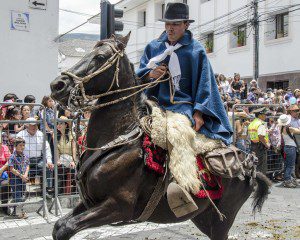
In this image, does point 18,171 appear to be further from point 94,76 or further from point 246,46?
point 246,46

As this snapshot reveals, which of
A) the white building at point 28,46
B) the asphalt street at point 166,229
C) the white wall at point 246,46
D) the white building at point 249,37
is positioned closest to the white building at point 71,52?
the white wall at point 246,46

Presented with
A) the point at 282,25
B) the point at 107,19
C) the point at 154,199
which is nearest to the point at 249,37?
the point at 282,25

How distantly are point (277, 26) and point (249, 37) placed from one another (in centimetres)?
166

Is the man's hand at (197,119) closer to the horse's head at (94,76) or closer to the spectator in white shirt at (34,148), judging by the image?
the horse's head at (94,76)

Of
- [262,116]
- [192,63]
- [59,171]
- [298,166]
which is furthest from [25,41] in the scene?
[192,63]

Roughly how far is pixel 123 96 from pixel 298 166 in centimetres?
903

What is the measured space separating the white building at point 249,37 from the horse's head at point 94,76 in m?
18.2

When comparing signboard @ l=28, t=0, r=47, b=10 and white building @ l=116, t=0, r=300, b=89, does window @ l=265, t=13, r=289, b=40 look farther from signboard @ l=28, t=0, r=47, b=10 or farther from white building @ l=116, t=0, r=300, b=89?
signboard @ l=28, t=0, r=47, b=10

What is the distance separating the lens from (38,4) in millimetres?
13445

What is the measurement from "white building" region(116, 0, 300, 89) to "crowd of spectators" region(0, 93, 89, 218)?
15.4 m

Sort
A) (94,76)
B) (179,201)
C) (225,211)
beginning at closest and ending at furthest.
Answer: (94,76) → (179,201) → (225,211)

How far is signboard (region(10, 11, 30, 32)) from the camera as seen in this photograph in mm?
12956

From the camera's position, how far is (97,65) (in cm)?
366

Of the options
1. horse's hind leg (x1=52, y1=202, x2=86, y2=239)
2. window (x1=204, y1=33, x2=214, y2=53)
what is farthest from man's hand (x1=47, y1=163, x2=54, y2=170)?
window (x1=204, y1=33, x2=214, y2=53)
